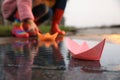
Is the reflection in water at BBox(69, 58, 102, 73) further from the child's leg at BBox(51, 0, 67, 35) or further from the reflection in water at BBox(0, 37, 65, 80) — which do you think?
the child's leg at BBox(51, 0, 67, 35)

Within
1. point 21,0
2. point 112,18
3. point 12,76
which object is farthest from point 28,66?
point 112,18

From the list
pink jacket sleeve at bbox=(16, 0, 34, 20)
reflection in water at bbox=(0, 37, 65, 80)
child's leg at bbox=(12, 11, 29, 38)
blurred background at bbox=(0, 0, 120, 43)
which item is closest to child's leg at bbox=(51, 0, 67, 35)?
child's leg at bbox=(12, 11, 29, 38)

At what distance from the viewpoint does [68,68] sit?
2.28 m

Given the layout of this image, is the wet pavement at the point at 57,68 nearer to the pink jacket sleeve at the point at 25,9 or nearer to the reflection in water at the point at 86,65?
the reflection in water at the point at 86,65

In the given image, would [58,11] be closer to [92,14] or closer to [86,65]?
[86,65]

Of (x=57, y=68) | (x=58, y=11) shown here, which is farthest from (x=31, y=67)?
(x=58, y=11)

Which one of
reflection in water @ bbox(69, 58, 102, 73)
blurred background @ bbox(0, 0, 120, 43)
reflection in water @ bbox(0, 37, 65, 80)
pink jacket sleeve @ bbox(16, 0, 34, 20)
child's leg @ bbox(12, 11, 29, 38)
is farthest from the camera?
blurred background @ bbox(0, 0, 120, 43)

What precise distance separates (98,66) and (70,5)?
7.23 m

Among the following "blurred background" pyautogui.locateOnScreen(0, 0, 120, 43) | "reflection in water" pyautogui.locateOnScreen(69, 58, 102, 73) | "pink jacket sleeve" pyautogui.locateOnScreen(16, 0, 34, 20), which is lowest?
"blurred background" pyautogui.locateOnScreen(0, 0, 120, 43)

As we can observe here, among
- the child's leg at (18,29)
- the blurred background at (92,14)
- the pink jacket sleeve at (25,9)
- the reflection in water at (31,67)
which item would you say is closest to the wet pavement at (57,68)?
the reflection in water at (31,67)

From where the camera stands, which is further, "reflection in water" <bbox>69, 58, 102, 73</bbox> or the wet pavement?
"reflection in water" <bbox>69, 58, 102, 73</bbox>

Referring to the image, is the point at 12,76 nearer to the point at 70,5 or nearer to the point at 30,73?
the point at 30,73

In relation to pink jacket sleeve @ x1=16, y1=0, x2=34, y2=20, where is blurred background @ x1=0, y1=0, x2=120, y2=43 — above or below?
below

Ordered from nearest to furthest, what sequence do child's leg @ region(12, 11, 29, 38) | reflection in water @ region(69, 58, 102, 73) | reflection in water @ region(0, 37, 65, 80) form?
reflection in water @ region(0, 37, 65, 80), reflection in water @ region(69, 58, 102, 73), child's leg @ region(12, 11, 29, 38)
